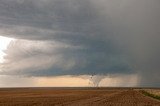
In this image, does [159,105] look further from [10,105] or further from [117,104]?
[10,105]

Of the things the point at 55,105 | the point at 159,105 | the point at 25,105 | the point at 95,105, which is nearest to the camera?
the point at 159,105

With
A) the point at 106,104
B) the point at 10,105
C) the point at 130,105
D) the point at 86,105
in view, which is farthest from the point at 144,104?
the point at 10,105

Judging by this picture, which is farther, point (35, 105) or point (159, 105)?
point (35, 105)

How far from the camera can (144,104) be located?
162ft

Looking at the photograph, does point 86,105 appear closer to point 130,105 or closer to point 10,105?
point 130,105

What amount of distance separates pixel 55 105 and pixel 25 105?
7.33m

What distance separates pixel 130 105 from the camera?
48500mm

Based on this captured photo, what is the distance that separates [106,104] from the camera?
5059 centimetres

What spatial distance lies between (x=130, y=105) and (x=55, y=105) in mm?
16007

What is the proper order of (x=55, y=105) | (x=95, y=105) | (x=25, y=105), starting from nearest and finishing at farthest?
(x=95, y=105), (x=55, y=105), (x=25, y=105)

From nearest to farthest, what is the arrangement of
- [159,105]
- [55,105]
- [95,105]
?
[159,105], [95,105], [55,105]

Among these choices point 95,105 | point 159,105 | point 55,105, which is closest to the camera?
point 159,105

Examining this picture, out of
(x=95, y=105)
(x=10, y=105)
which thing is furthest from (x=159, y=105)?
(x=10, y=105)

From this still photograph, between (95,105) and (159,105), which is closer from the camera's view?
(159,105)
